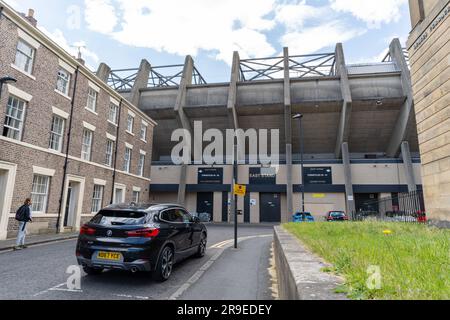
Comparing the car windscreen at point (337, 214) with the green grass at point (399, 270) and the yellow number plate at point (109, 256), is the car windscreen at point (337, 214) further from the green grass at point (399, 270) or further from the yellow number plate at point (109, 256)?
the yellow number plate at point (109, 256)

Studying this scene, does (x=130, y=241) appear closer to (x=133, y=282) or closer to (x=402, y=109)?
(x=133, y=282)

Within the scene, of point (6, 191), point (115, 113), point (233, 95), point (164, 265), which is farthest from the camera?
point (233, 95)

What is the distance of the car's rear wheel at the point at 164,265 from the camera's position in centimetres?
569

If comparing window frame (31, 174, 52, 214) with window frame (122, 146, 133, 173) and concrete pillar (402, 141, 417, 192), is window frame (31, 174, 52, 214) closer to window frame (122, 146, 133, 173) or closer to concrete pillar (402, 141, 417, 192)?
window frame (122, 146, 133, 173)

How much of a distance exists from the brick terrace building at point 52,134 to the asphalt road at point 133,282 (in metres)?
5.75

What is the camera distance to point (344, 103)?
26.5 metres

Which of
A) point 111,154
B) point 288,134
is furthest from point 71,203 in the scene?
point 288,134

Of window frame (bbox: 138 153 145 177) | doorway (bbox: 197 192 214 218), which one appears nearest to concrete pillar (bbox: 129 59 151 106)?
window frame (bbox: 138 153 145 177)

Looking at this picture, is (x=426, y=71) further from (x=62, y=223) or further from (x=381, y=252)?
(x=62, y=223)

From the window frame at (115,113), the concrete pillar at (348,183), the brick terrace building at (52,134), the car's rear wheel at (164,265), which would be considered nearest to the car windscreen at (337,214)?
the concrete pillar at (348,183)

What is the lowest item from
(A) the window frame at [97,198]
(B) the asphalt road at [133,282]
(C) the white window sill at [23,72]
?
(B) the asphalt road at [133,282]

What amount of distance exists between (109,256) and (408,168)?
30098 millimetres

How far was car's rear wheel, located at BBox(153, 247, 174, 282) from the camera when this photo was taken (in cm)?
569
